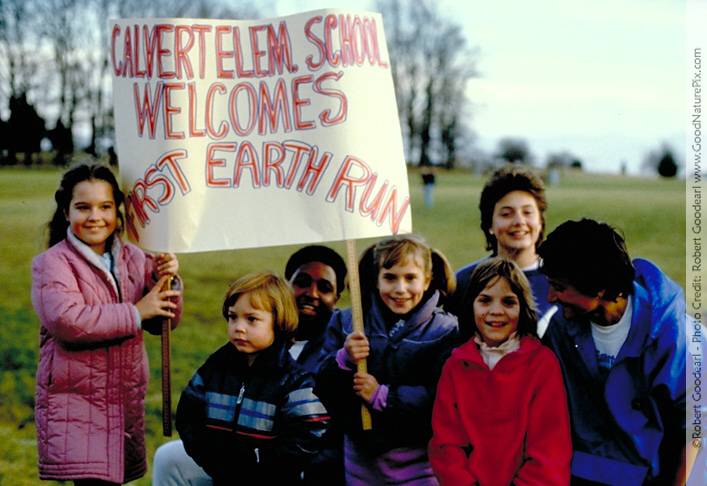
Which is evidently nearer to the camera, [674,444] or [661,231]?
[674,444]

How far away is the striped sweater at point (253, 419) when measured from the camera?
3365 mm

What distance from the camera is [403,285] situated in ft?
11.6

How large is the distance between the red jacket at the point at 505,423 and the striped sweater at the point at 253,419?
0.44m

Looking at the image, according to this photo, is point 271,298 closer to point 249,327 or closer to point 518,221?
point 249,327

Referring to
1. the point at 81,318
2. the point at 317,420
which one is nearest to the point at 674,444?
the point at 317,420

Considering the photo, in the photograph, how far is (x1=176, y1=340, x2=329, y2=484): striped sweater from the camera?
3.37m

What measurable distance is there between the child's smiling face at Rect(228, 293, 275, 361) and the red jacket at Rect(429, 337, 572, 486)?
2.11 ft

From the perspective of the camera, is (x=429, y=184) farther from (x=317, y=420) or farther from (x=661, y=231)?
(x=317, y=420)

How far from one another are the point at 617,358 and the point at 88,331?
5.93 feet

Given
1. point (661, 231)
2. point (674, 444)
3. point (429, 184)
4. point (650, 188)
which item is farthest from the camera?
point (650, 188)

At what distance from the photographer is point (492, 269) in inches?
133

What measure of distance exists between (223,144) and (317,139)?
34 centimetres

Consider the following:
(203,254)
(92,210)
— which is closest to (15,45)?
(203,254)

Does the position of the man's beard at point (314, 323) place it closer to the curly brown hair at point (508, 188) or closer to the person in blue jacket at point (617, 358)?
the curly brown hair at point (508, 188)
